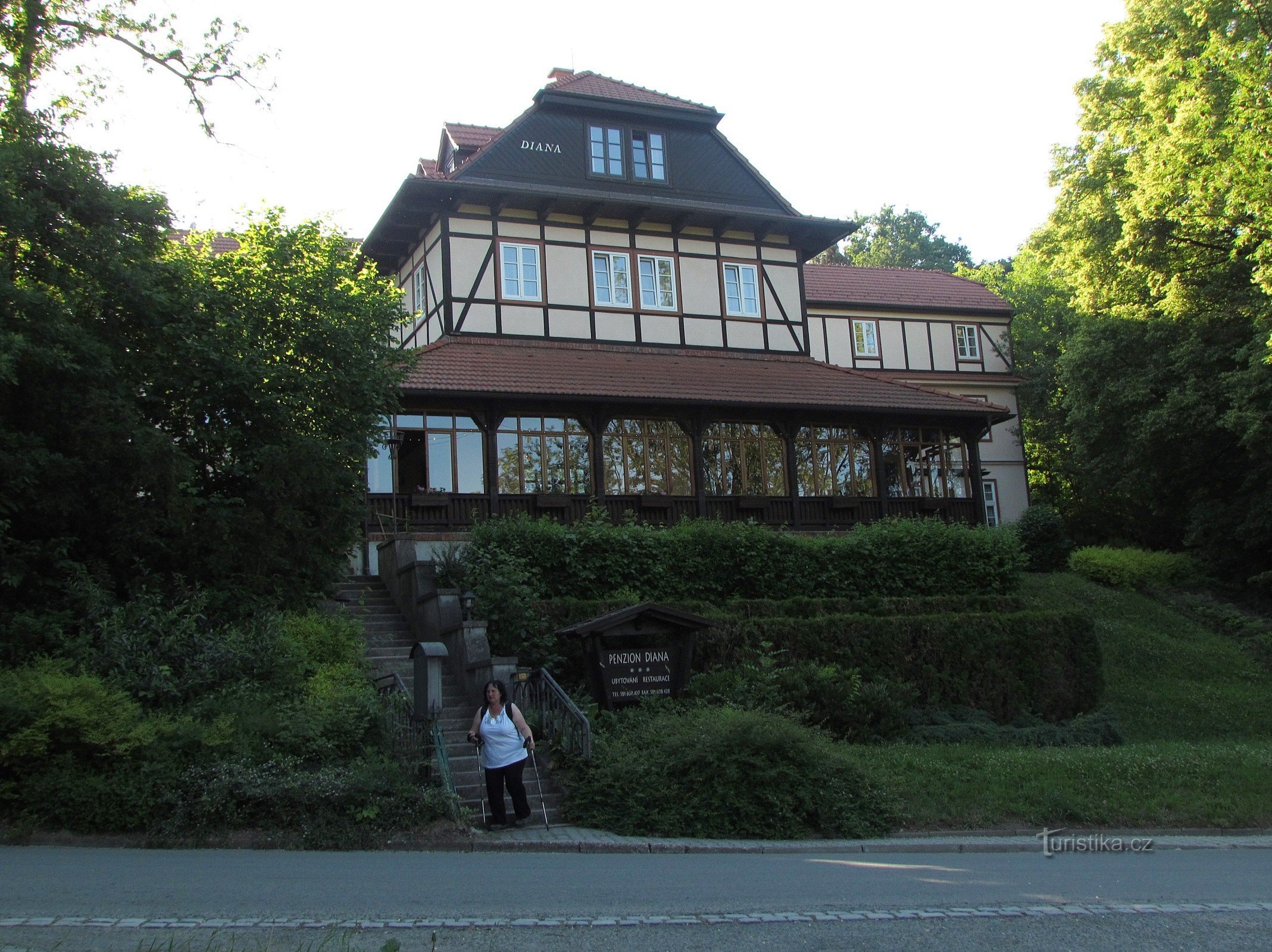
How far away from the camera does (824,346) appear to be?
36625mm

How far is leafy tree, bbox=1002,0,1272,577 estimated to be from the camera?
24312 millimetres

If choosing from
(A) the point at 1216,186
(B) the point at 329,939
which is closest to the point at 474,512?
(B) the point at 329,939

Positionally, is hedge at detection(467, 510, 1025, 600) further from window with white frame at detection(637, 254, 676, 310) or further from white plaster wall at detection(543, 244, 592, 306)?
window with white frame at detection(637, 254, 676, 310)

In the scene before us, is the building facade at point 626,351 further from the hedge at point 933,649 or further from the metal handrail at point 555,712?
the metal handrail at point 555,712

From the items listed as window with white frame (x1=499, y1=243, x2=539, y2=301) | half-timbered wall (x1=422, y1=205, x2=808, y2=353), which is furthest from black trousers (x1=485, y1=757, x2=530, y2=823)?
window with white frame (x1=499, y1=243, x2=539, y2=301)

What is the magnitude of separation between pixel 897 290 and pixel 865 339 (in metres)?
2.57

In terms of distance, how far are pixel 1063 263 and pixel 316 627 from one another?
24.9 metres

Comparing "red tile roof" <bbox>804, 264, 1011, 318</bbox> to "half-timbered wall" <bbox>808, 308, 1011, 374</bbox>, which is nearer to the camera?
"half-timbered wall" <bbox>808, 308, 1011, 374</bbox>

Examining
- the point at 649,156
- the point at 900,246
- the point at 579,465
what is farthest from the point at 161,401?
the point at 900,246

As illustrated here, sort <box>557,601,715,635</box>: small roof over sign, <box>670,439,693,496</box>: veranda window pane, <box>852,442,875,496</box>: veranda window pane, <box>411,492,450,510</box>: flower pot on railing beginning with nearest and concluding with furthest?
<box>557,601,715,635</box>: small roof over sign
<box>411,492,450,510</box>: flower pot on railing
<box>670,439,693,496</box>: veranda window pane
<box>852,442,875,496</box>: veranda window pane

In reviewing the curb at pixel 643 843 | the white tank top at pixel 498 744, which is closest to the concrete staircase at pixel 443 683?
the white tank top at pixel 498 744

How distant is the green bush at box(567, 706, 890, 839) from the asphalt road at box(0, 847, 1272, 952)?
849 mm

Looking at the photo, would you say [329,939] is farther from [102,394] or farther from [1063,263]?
[1063,263]

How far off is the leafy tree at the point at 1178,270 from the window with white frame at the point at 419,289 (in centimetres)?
1693
